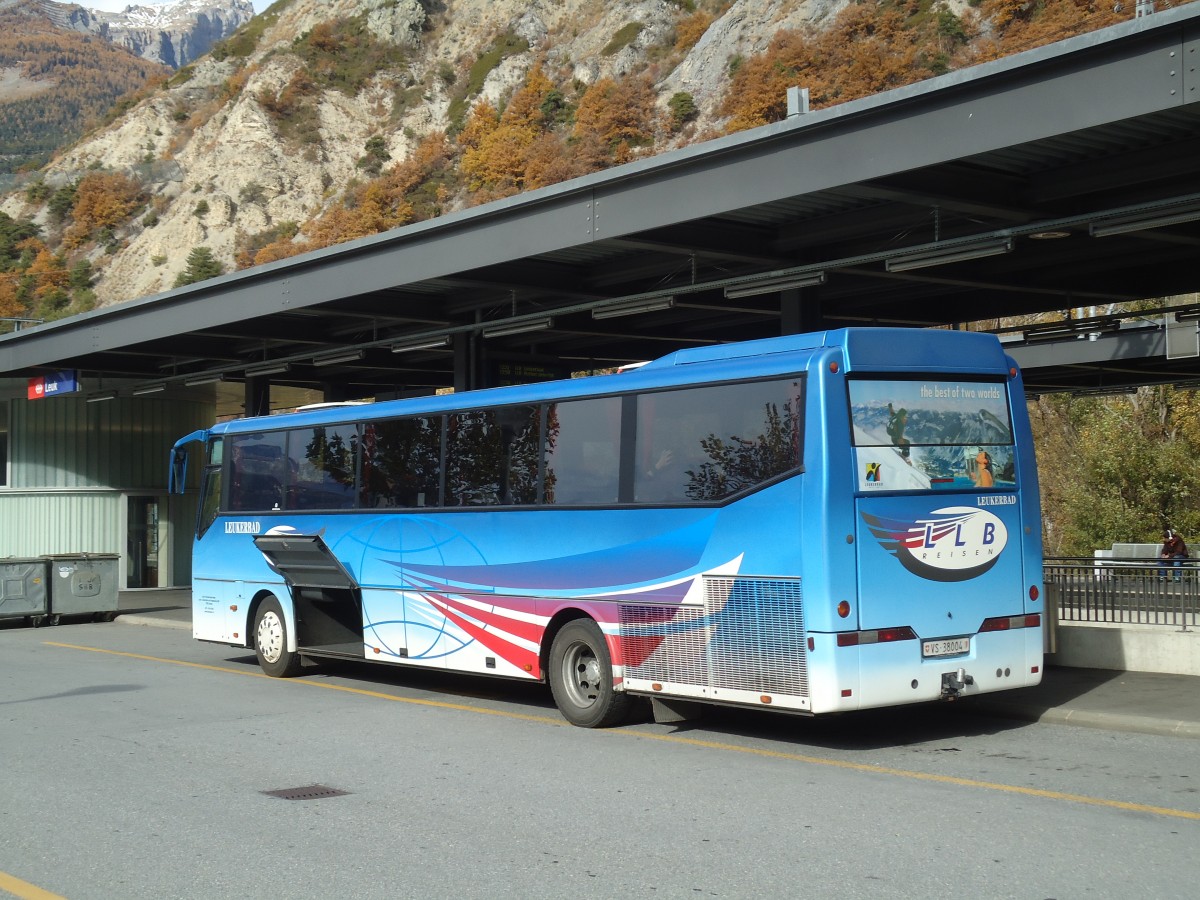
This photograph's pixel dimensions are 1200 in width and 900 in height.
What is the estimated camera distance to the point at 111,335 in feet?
80.7

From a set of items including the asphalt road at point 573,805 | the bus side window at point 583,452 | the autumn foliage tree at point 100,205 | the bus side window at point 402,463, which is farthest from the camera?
the autumn foliage tree at point 100,205

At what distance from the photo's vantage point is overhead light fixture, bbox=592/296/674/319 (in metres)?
16.6

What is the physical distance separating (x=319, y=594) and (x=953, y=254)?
8.51 metres

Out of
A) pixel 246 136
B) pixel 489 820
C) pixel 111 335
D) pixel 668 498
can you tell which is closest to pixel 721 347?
pixel 668 498

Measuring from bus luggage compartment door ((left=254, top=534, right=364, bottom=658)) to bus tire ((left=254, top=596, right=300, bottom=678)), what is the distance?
1.00ft

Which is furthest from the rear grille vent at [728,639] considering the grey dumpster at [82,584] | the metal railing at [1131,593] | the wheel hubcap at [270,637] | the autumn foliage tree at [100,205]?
the autumn foliage tree at [100,205]

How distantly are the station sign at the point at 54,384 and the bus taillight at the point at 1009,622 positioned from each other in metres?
22.6

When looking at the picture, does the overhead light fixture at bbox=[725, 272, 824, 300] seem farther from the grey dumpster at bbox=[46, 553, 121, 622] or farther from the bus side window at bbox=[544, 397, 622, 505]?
the grey dumpster at bbox=[46, 553, 121, 622]

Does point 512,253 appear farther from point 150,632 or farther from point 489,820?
point 150,632

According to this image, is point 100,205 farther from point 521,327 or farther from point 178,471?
point 521,327

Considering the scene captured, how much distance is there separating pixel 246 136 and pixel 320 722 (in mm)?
109770

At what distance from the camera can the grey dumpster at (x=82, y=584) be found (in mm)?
26875

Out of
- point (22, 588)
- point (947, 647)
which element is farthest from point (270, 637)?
point (22, 588)

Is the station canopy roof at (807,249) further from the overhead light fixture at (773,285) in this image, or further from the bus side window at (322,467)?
the bus side window at (322,467)
